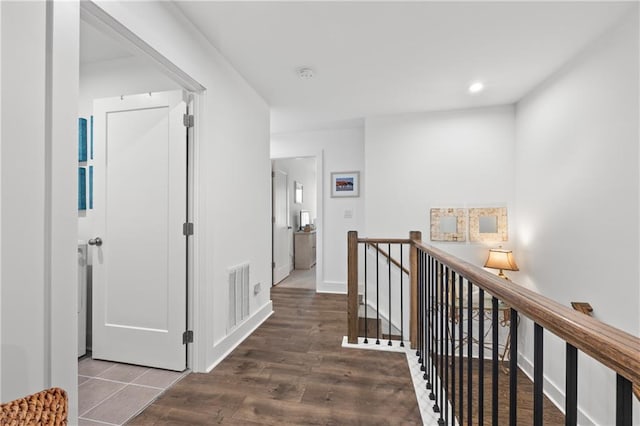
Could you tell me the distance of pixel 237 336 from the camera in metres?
2.57

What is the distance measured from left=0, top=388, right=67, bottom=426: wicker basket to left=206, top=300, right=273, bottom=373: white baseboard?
1.64 metres

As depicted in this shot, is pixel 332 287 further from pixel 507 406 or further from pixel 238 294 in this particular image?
pixel 507 406

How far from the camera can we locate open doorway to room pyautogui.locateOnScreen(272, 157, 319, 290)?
501 cm

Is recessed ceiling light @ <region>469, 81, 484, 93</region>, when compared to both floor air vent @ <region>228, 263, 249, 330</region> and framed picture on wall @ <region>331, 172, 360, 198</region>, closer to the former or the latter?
framed picture on wall @ <region>331, 172, 360, 198</region>

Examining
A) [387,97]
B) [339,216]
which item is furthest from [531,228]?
[339,216]

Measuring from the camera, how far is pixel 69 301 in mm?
1217

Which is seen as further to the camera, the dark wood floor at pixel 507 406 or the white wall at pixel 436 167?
the white wall at pixel 436 167

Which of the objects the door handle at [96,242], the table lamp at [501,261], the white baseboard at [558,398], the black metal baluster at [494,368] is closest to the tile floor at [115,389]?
the door handle at [96,242]

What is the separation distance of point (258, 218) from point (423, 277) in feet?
5.72

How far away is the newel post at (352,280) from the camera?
2485 millimetres

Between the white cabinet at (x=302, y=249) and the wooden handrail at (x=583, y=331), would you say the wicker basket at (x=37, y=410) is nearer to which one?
the wooden handrail at (x=583, y=331)

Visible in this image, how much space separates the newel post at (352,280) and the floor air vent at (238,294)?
0.94m

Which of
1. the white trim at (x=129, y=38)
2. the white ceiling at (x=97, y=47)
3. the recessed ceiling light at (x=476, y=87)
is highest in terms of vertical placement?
the recessed ceiling light at (x=476, y=87)

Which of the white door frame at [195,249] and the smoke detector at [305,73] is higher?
the smoke detector at [305,73]
